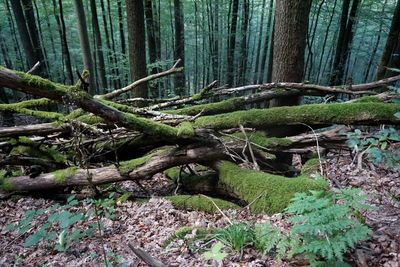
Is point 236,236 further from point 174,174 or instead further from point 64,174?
point 64,174

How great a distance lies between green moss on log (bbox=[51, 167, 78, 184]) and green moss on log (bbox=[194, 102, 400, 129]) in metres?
2.44

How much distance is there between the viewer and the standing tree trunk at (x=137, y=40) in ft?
24.2

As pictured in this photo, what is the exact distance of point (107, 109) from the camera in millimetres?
4102

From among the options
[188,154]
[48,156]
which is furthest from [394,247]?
[48,156]

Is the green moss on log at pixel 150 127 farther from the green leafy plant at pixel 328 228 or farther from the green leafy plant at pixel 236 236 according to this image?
the green leafy plant at pixel 328 228

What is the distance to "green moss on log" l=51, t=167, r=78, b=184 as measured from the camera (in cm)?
537

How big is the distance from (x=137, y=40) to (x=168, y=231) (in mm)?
5464

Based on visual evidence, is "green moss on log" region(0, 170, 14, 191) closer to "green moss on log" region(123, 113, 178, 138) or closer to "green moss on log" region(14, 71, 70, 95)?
"green moss on log" region(123, 113, 178, 138)

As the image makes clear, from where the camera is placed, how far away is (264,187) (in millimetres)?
4215

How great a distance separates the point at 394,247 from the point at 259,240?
123cm

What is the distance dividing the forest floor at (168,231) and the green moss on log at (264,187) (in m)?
0.19

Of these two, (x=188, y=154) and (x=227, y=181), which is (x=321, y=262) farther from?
(x=188, y=154)

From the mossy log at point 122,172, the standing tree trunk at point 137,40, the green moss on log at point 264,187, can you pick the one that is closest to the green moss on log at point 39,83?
the mossy log at point 122,172

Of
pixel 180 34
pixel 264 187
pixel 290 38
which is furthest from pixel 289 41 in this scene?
pixel 180 34
